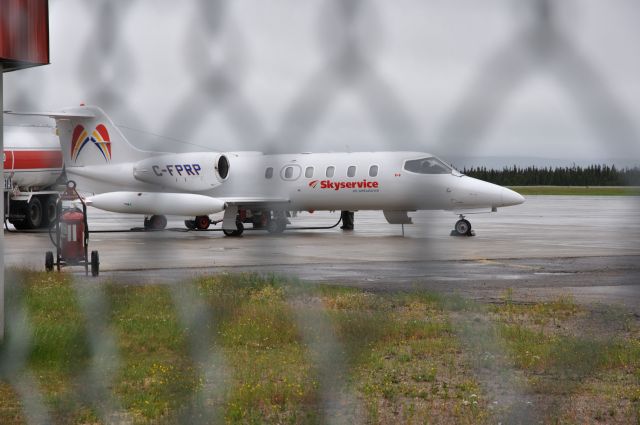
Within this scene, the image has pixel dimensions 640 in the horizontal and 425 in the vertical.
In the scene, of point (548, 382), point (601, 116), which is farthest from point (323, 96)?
point (548, 382)

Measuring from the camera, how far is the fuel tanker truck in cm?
2802

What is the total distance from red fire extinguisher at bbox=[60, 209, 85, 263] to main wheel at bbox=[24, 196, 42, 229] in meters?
15.2

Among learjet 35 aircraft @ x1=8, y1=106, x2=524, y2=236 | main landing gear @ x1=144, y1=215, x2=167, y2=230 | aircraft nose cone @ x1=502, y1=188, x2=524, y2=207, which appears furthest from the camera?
aircraft nose cone @ x1=502, y1=188, x2=524, y2=207

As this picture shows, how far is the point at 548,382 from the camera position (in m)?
5.20

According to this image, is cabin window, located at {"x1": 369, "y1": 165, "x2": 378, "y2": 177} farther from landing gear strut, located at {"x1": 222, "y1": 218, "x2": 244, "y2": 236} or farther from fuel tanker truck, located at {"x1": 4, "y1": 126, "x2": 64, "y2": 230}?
fuel tanker truck, located at {"x1": 4, "y1": 126, "x2": 64, "y2": 230}

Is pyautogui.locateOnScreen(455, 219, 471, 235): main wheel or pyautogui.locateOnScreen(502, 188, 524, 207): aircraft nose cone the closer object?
pyautogui.locateOnScreen(455, 219, 471, 235): main wheel

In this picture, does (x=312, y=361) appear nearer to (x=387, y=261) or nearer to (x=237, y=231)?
(x=387, y=261)

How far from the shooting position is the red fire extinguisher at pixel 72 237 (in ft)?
48.8

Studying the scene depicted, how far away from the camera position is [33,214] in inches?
1173

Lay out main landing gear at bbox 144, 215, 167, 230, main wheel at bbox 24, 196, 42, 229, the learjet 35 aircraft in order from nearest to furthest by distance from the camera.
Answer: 1. the learjet 35 aircraft
2. main landing gear at bbox 144, 215, 167, 230
3. main wheel at bbox 24, 196, 42, 229

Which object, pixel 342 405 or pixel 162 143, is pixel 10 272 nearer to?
pixel 342 405

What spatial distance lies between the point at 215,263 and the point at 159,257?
13138 millimetres

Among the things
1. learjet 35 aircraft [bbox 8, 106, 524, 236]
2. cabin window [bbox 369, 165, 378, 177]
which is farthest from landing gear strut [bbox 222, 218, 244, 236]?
learjet 35 aircraft [bbox 8, 106, 524, 236]

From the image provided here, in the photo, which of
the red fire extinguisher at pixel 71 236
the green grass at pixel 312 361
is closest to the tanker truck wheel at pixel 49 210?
the red fire extinguisher at pixel 71 236
